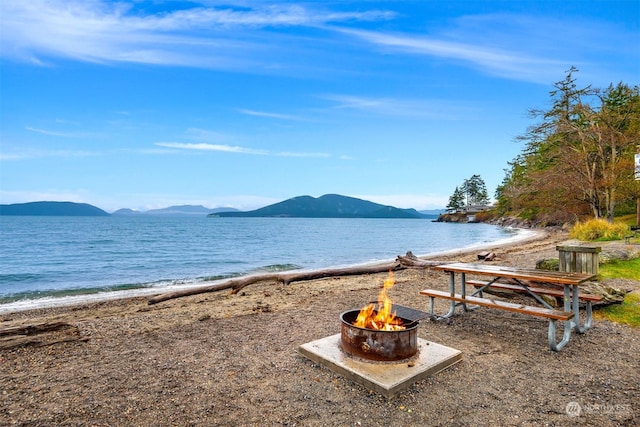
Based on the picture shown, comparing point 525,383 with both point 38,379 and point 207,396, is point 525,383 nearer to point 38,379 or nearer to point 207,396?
point 207,396

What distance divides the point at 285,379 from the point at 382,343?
4.25 ft

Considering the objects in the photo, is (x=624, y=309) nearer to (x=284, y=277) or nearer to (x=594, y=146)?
(x=284, y=277)

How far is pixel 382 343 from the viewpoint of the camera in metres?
4.56

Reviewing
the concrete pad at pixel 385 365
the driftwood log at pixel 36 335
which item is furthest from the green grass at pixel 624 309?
the driftwood log at pixel 36 335

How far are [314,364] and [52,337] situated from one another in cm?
451

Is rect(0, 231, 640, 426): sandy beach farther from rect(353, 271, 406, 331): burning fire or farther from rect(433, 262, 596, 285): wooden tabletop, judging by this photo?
rect(433, 262, 596, 285): wooden tabletop

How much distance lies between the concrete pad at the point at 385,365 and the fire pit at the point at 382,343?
7cm

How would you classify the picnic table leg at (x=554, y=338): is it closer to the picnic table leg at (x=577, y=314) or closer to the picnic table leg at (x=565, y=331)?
the picnic table leg at (x=565, y=331)

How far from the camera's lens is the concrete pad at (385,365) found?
4.07 m

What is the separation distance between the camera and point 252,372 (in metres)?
4.66

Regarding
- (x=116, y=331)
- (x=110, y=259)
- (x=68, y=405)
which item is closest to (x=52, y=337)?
(x=116, y=331)

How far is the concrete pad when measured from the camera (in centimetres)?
407

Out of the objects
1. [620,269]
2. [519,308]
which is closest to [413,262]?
[620,269]

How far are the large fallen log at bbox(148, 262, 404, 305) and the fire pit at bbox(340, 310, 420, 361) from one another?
7.40 meters
